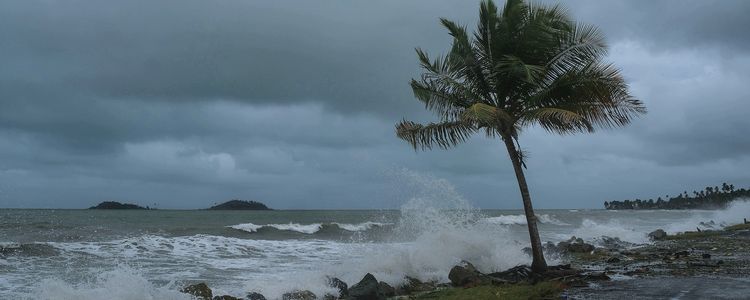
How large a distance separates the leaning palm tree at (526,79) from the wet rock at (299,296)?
4799 millimetres

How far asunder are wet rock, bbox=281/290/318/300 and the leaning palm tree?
4799 mm

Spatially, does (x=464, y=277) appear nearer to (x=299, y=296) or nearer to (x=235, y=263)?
(x=299, y=296)

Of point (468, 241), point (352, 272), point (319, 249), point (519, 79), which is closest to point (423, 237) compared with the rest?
point (468, 241)

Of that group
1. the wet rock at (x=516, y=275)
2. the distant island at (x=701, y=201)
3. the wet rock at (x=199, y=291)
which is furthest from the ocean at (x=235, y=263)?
the distant island at (x=701, y=201)

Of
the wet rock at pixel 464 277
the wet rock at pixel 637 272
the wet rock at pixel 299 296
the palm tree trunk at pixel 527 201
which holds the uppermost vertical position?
the palm tree trunk at pixel 527 201

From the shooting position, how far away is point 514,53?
44.6 feet

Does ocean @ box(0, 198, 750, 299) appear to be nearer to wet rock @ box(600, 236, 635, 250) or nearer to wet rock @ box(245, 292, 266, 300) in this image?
wet rock @ box(245, 292, 266, 300)

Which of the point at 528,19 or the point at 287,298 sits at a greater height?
the point at 528,19

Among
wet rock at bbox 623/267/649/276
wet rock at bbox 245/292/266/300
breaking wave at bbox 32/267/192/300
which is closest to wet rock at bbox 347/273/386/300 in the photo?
wet rock at bbox 245/292/266/300

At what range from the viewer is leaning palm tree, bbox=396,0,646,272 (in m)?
13.0

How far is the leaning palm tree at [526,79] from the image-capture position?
13.0 meters

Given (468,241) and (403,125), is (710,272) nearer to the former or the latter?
(468,241)

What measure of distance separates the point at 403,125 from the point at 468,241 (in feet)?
17.9

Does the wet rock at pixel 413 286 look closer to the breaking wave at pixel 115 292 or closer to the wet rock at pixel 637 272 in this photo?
the wet rock at pixel 637 272
